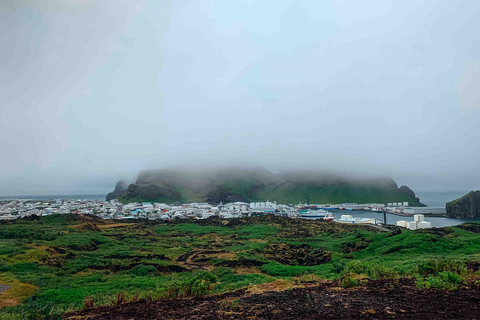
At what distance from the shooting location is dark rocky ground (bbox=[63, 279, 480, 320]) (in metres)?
5.92

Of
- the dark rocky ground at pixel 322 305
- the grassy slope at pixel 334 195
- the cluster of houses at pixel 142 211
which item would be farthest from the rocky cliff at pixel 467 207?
the dark rocky ground at pixel 322 305

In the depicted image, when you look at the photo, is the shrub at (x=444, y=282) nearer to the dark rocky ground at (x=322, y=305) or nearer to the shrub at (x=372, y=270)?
the dark rocky ground at (x=322, y=305)

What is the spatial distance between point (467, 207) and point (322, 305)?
121 m

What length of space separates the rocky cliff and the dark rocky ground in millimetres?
116049

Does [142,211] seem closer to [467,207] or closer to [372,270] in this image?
[372,270]

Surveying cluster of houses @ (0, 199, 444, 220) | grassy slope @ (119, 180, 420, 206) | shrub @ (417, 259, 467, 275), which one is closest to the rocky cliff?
cluster of houses @ (0, 199, 444, 220)

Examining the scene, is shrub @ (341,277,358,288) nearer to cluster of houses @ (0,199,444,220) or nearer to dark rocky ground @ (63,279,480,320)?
dark rocky ground @ (63,279,480,320)

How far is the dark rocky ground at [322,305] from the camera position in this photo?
592 cm

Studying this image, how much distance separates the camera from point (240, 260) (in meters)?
21.2

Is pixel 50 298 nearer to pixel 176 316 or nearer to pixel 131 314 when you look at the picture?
pixel 131 314

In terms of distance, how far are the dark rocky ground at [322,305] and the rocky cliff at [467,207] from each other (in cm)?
11605

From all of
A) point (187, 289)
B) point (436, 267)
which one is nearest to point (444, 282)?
point (436, 267)

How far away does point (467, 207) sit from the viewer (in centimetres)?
9512

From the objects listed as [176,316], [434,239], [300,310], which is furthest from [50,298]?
[434,239]
